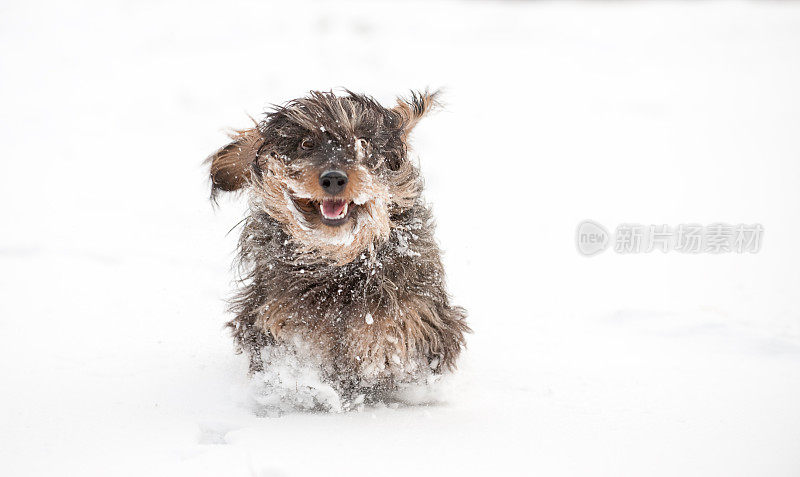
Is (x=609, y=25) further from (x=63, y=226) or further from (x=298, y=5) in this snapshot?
(x=63, y=226)

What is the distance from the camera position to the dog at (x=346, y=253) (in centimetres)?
279

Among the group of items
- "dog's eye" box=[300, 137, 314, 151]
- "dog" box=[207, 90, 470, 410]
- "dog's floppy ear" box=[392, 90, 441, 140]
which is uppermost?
"dog's floppy ear" box=[392, 90, 441, 140]

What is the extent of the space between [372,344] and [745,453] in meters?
1.43

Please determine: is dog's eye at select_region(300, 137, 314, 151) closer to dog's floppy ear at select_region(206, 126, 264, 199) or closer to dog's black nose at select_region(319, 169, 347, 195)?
dog's black nose at select_region(319, 169, 347, 195)

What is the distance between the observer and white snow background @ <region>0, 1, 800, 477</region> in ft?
8.72

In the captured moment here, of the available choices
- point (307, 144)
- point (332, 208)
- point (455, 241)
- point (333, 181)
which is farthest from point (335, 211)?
point (455, 241)

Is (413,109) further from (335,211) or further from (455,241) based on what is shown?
(455,241)

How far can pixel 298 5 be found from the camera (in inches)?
508

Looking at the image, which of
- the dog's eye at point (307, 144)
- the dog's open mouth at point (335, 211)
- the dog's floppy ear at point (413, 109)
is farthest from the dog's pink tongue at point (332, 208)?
the dog's floppy ear at point (413, 109)

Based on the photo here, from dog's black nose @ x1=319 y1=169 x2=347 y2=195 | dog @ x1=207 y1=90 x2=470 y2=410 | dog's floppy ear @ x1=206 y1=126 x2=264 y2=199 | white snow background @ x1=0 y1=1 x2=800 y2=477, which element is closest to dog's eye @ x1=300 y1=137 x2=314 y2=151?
dog @ x1=207 y1=90 x2=470 y2=410

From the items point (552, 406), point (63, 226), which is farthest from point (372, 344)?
point (63, 226)

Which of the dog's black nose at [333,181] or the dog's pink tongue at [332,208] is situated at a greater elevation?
the dog's black nose at [333,181]

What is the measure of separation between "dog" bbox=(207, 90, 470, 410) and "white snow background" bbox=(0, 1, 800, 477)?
8.3 inches

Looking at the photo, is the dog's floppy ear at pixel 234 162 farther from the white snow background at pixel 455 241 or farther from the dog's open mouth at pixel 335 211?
the dog's open mouth at pixel 335 211
